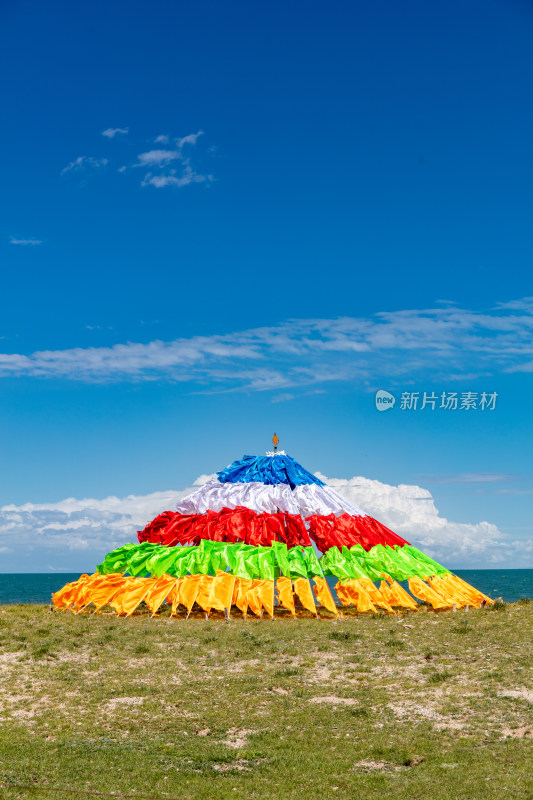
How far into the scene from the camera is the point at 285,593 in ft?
117

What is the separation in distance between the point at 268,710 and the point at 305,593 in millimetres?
14681

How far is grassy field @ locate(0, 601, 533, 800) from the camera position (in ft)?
53.4

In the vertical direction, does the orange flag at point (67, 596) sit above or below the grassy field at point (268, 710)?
above

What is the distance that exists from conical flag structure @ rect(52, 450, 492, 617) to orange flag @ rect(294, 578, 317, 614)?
52 mm

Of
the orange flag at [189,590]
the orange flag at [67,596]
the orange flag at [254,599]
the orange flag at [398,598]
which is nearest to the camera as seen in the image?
the orange flag at [254,599]

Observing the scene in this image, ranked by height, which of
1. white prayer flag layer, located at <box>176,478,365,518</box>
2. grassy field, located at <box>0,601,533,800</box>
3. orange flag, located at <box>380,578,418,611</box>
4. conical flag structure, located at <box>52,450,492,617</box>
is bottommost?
grassy field, located at <box>0,601,533,800</box>

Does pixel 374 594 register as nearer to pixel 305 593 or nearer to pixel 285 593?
pixel 305 593

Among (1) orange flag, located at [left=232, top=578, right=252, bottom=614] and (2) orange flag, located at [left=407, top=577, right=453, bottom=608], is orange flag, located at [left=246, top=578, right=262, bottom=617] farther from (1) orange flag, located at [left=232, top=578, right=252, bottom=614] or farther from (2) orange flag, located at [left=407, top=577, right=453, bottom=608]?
(2) orange flag, located at [left=407, top=577, right=453, bottom=608]

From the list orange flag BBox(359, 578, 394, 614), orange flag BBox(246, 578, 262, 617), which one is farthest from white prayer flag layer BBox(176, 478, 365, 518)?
orange flag BBox(246, 578, 262, 617)

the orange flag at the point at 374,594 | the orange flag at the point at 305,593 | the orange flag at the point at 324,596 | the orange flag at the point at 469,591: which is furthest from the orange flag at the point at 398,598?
the orange flag at the point at 469,591

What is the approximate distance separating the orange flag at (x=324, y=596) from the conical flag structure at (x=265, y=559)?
0.17ft

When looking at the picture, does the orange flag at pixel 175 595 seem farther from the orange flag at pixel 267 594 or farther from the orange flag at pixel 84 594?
→ the orange flag at pixel 84 594

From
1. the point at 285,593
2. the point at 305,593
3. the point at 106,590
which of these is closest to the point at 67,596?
the point at 106,590

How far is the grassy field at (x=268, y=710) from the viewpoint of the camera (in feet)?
53.4
